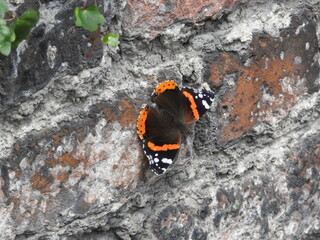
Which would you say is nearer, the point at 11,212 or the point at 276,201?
the point at 11,212

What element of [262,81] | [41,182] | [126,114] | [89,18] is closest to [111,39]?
[89,18]

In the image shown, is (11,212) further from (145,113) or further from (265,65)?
(265,65)

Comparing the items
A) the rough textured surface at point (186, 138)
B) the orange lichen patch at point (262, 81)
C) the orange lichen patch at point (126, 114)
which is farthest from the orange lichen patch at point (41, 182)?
the orange lichen patch at point (262, 81)

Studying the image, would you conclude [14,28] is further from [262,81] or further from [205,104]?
[262,81]

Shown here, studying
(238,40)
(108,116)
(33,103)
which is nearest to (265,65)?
(238,40)

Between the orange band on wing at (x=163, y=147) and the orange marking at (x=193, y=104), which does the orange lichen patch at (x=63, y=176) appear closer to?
the orange band on wing at (x=163, y=147)

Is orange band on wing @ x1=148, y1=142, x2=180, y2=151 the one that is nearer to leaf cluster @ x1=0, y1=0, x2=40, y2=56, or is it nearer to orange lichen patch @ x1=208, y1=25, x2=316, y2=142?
orange lichen patch @ x1=208, y1=25, x2=316, y2=142
